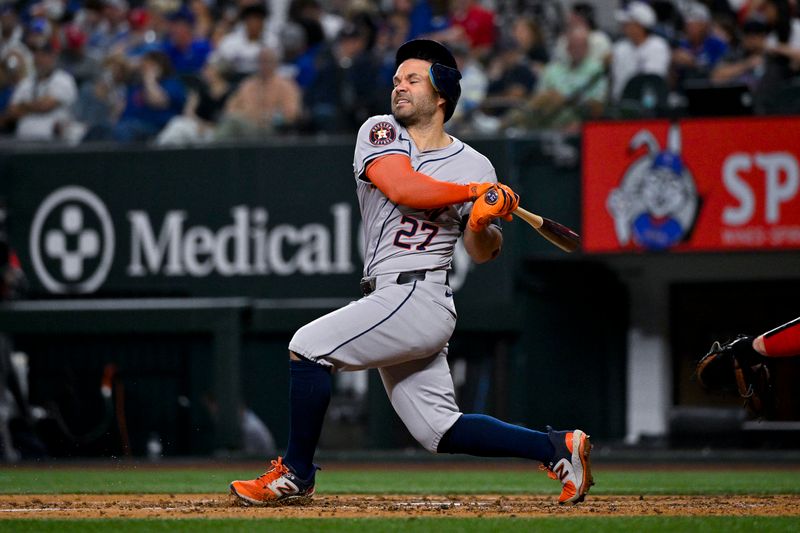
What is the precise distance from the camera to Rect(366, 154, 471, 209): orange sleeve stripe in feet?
15.5

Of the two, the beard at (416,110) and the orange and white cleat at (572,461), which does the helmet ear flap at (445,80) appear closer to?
the beard at (416,110)

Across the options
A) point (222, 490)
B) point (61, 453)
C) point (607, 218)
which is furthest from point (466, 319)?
point (222, 490)

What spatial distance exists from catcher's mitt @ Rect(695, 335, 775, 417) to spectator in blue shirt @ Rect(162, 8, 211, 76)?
880 cm

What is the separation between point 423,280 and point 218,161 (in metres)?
7.65

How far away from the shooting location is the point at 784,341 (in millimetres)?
5309

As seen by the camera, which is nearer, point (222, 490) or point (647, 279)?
point (222, 490)

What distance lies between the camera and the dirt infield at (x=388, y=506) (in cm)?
488

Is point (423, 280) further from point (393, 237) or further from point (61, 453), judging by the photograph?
point (61, 453)

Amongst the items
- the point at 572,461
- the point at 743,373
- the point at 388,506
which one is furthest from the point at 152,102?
the point at 572,461

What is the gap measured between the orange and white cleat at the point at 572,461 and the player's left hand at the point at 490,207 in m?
0.86

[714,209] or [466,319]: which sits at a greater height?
[714,209]

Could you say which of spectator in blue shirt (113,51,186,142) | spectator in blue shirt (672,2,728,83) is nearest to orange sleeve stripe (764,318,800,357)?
spectator in blue shirt (672,2,728,83)

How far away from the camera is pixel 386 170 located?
188 inches

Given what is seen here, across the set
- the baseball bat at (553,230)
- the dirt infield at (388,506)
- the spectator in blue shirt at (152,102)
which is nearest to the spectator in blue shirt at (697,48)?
the spectator in blue shirt at (152,102)
